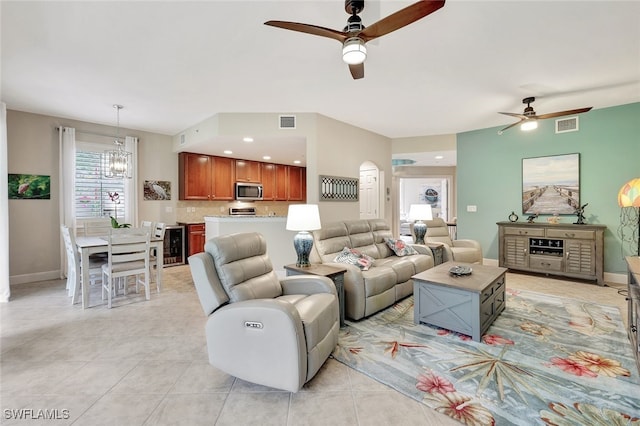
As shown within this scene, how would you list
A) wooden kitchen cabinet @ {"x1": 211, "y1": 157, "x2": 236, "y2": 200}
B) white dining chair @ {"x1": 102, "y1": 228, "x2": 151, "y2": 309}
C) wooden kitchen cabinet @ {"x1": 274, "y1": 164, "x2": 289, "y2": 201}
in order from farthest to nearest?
wooden kitchen cabinet @ {"x1": 274, "y1": 164, "x2": 289, "y2": 201} < wooden kitchen cabinet @ {"x1": 211, "y1": 157, "x2": 236, "y2": 200} < white dining chair @ {"x1": 102, "y1": 228, "x2": 151, "y2": 309}

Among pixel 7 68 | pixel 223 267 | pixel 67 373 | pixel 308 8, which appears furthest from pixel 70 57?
pixel 67 373

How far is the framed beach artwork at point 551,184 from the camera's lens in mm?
4895

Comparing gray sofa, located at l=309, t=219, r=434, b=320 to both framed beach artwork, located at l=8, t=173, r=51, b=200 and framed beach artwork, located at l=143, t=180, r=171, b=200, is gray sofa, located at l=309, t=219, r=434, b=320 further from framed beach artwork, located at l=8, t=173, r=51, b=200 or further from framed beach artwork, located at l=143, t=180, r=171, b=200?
framed beach artwork, located at l=8, t=173, r=51, b=200

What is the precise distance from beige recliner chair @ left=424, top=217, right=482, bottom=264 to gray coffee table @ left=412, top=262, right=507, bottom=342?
5.21 ft

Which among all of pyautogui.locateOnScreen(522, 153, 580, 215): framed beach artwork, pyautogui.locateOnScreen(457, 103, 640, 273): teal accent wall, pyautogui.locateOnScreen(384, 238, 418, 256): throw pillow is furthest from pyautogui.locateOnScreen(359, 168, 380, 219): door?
pyautogui.locateOnScreen(522, 153, 580, 215): framed beach artwork

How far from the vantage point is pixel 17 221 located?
184 inches

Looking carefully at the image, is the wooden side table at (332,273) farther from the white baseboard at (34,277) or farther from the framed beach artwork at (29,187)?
the framed beach artwork at (29,187)

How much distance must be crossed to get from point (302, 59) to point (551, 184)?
4806 mm

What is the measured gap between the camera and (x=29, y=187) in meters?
4.75

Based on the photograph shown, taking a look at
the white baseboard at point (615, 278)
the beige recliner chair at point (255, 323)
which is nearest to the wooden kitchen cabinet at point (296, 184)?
the beige recliner chair at point (255, 323)

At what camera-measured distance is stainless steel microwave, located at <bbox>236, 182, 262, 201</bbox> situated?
23.1 ft

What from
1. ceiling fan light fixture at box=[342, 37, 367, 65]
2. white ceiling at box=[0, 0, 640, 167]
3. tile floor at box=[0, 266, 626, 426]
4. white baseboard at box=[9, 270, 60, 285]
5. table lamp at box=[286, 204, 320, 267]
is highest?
white ceiling at box=[0, 0, 640, 167]

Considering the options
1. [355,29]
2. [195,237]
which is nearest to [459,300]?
[355,29]

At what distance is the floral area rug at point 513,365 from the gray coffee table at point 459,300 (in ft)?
0.34
